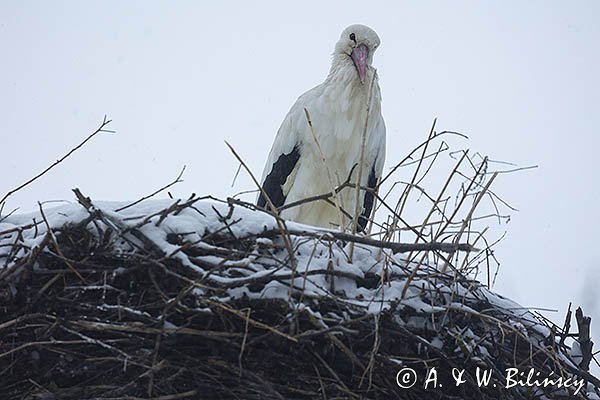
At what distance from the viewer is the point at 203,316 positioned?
2592mm

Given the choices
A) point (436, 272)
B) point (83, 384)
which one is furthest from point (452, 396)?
point (83, 384)

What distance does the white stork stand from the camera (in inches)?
203

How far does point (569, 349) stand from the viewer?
324 cm

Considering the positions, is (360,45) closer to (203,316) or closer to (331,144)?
(331,144)

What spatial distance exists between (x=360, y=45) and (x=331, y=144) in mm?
698

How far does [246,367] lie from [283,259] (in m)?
0.37

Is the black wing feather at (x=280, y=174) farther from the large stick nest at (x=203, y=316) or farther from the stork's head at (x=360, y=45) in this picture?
the large stick nest at (x=203, y=316)

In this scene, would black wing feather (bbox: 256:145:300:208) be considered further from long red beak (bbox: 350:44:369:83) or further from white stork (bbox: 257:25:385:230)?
long red beak (bbox: 350:44:369:83)

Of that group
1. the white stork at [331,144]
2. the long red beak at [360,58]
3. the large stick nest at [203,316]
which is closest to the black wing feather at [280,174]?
the white stork at [331,144]

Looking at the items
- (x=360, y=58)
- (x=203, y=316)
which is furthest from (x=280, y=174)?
(x=203, y=316)

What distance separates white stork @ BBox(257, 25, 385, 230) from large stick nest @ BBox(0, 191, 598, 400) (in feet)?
7.53

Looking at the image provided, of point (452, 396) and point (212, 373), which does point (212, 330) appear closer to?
point (212, 373)

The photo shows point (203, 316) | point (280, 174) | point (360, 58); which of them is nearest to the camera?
point (203, 316)

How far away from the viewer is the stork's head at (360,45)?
5414mm
